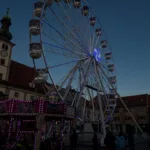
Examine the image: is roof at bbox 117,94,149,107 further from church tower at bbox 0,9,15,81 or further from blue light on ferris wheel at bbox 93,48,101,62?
blue light on ferris wheel at bbox 93,48,101,62

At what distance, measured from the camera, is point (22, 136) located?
1606 cm

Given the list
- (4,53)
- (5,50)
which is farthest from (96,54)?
(5,50)

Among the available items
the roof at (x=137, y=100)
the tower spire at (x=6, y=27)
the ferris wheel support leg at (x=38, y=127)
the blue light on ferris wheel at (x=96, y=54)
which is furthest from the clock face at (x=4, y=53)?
the roof at (x=137, y=100)

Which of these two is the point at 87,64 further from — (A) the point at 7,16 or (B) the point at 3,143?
(A) the point at 7,16

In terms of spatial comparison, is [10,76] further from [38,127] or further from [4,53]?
[38,127]

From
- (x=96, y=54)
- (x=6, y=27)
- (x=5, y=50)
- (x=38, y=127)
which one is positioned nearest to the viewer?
(x=38, y=127)

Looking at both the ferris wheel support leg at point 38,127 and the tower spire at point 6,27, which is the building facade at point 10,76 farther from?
the ferris wheel support leg at point 38,127

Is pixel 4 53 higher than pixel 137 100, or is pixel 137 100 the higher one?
pixel 4 53

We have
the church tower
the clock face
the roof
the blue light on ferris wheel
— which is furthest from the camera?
the roof

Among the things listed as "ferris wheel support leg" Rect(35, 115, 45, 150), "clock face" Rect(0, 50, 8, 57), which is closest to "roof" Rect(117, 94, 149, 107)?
"clock face" Rect(0, 50, 8, 57)

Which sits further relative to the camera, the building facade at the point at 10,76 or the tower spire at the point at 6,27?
the tower spire at the point at 6,27

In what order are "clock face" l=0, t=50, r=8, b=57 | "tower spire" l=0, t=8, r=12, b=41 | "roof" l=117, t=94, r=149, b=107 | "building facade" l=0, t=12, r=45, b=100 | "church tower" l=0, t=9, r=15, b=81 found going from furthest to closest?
"roof" l=117, t=94, r=149, b=107, "tower spire" l=0, t=8, r=12, b=41, "clock face" l=0, t=50, r=8, b=57, "church tower" l=0, t=9, r=15, b=81, "building facade" l=0, t=12, r=45, b=100

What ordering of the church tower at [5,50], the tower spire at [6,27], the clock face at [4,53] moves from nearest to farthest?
the church tower at [5,50], the clock face at [4,53], the tower spire at [6,27]

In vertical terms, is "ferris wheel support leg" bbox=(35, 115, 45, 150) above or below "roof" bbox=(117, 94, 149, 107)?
below
